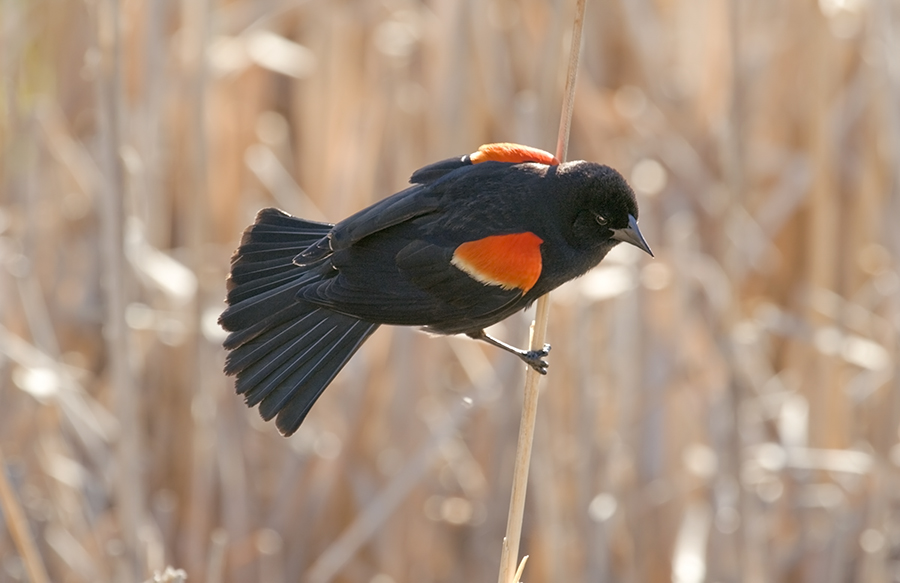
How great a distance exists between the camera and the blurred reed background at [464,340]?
8.50ft

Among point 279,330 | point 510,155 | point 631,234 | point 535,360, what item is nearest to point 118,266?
point 279,330

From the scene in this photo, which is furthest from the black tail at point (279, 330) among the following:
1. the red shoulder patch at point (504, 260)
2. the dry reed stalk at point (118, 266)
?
the dry reed stalk at point (118, 266)

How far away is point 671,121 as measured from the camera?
321 centimetres

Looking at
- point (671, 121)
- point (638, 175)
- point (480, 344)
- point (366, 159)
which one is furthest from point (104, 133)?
point (671, 121)

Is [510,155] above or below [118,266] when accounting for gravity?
below

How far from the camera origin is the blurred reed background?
259 centimetres

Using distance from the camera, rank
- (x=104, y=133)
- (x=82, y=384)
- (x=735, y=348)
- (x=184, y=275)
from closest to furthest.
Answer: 1. (x=104, y=133)
2. (x=735, y=348)
3. (x=184, y=275)
4. (x=82, y=384)

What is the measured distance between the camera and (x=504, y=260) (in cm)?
177

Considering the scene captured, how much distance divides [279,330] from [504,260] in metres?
0.46

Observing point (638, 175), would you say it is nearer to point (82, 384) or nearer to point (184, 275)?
point (184, 275)

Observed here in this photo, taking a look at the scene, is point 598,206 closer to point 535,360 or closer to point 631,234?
point 631,234

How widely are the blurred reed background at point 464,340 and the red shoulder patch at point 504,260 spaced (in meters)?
0.63

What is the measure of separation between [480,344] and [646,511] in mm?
715

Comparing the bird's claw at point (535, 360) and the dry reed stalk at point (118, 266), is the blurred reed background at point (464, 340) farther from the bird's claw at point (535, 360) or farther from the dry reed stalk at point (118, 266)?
the bird's claw at point (535, 360)
